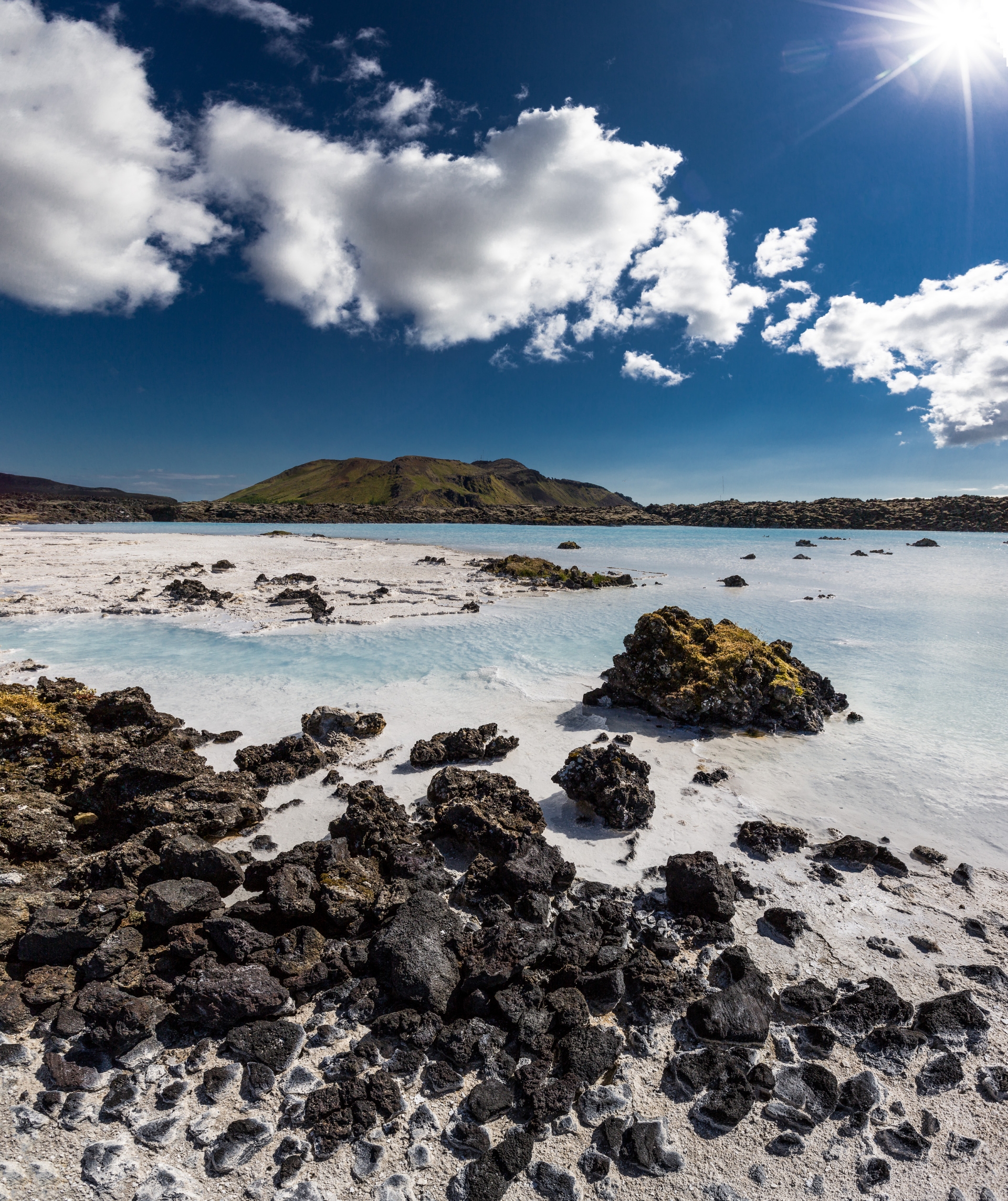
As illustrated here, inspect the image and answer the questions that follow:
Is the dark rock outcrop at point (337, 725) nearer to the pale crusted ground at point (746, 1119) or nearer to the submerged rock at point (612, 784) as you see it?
the pale crusted ground at point (746, 1119)

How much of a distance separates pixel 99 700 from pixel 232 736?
2.36 meters

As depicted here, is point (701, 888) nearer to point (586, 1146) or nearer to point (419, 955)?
point (586, 1146)

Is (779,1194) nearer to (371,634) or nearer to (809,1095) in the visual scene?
(809,1095)

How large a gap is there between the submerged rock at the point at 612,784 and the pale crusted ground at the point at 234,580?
488 inches

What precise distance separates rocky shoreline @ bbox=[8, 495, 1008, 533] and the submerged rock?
380ft

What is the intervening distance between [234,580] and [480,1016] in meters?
27.9

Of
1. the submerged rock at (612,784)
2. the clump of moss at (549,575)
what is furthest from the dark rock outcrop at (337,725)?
the clump of moss at (549,575)

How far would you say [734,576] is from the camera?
107 ft

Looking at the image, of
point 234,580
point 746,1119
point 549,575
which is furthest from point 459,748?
point 549,575

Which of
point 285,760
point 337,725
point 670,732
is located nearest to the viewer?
point 285,760

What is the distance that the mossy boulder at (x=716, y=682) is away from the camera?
10547 mm

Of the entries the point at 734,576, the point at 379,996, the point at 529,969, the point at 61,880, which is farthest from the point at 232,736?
the point at 734,576

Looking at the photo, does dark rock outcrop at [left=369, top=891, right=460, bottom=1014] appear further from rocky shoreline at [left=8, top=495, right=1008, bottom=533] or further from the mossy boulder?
rocky shoreline at [left=8, top=495, right=1008, bottom=533]

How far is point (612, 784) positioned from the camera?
7230 millimetres
